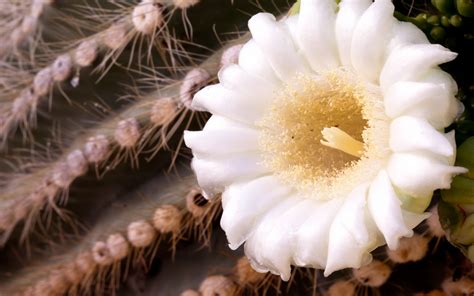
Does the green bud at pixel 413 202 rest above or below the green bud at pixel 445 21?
below

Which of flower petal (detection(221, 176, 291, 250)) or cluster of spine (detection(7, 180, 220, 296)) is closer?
flower petal (detection(221, 176, 291, 250))

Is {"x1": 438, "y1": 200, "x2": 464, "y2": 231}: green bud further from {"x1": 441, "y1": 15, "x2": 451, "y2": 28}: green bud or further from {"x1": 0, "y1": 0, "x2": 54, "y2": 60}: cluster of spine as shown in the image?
{"x1": 0, "y1": 0, "x2": 54, "y2": 60}: cluster of spine

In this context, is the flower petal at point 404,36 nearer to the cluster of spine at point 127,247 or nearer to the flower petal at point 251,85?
the flower petal at point 251,85

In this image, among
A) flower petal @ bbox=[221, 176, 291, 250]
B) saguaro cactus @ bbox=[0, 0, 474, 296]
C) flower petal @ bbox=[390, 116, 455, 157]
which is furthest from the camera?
saguaro cactus @ bbox=[0, 0, 474, 296]

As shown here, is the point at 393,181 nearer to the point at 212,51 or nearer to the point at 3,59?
the point at 212,51

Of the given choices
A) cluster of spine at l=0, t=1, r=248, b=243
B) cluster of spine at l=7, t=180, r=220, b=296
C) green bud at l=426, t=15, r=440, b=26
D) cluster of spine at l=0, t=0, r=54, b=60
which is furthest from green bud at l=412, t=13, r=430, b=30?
cluster of spine at l=0, t=0, r=54, b=60

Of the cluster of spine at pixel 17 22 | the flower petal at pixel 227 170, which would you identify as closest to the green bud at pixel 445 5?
the flower petal at pixel 227 170

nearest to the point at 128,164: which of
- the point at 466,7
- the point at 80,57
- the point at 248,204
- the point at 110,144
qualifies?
the point at 110,144
